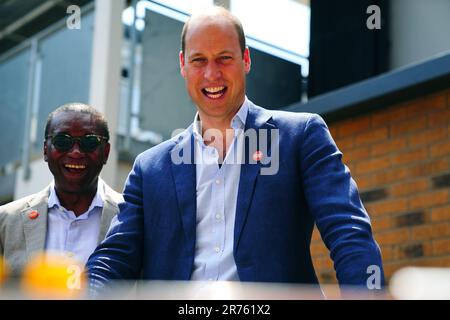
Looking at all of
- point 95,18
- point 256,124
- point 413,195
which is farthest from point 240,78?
point 95,18

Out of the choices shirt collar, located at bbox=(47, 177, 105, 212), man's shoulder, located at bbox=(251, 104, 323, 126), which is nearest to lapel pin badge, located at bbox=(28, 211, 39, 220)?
shirt collar, located at bbox=(47, 177, 105, 212)

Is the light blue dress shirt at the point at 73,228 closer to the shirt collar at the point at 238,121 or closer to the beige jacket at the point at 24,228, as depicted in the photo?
the beige jacket at the point at 24,228

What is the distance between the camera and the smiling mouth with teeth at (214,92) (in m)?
2.62

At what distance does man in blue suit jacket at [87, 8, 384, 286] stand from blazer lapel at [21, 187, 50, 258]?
949mm

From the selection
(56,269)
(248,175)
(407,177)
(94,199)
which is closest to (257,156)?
(248,175)

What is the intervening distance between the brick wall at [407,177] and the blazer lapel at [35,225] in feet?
8.07

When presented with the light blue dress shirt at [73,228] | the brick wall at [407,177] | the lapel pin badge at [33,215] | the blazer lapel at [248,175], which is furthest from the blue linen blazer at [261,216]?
the brick wall at [407,177]

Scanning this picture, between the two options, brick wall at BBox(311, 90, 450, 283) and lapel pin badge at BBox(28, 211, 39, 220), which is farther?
brick wall at BBox(311, 90, 450, 283)

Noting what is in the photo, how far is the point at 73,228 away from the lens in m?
3.70

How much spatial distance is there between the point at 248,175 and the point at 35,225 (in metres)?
1.39

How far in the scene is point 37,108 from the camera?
8211 millimetres

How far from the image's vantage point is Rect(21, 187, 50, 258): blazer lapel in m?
3.54

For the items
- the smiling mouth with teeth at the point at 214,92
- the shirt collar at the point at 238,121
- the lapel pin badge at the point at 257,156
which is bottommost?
the lapel pin badge at the point at 257,156

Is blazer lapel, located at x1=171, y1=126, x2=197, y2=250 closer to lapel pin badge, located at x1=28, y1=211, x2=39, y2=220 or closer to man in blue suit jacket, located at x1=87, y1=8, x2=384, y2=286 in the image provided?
man in blue suit jacket, located at x1=87, y1=8, x2=384, y2=286
